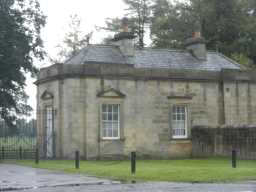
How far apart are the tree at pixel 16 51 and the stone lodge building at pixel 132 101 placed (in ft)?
4.01

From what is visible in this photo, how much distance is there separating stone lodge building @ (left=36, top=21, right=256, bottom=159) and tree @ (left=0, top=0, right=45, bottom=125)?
122 cm

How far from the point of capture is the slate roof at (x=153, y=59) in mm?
33188

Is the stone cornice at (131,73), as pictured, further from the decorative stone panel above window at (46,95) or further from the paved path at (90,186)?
the paved path at (90,186)

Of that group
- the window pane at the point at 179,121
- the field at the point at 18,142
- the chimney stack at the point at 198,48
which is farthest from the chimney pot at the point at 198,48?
the field at the point at 18,142

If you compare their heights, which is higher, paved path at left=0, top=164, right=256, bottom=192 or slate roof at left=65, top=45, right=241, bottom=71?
slate roof at left=65, top=45, right=241, bottom=71

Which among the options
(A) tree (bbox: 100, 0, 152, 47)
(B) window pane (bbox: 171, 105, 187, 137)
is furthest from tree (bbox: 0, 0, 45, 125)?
(A) tree (bbox: 100, 0, 152, 47)

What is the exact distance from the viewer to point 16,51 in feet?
102

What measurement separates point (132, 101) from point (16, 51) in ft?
23.0

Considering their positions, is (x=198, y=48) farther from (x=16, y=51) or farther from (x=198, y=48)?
(x=16, y=51)

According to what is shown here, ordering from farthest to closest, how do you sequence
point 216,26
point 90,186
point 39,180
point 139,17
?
point 139,17
point 216,26
point 39,180
point 90,186

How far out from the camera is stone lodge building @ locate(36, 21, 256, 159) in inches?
1219

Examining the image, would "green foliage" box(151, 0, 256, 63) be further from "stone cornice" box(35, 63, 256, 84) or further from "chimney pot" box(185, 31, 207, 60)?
"stone cornice" box(35, 63, 256, 84)

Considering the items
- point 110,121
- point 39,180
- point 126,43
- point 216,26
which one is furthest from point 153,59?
point 216,26

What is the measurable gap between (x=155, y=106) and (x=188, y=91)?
2.35 metres
